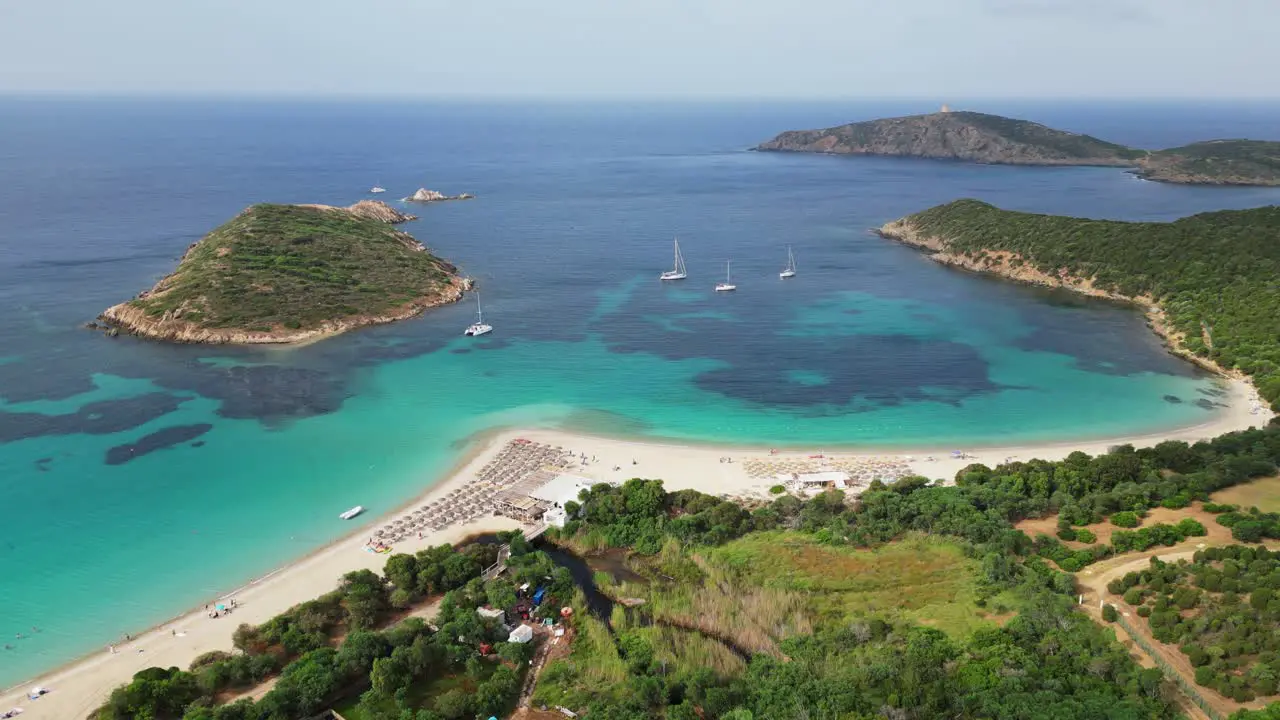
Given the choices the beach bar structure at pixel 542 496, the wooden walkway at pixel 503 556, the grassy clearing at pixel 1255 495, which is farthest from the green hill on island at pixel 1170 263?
the wooden walkway at pixel 503 556

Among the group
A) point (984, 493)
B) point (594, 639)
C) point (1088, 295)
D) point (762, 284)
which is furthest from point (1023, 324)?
point (594, 639)

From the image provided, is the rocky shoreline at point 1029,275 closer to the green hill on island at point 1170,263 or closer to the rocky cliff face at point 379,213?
the green hill on island at point 1170,263

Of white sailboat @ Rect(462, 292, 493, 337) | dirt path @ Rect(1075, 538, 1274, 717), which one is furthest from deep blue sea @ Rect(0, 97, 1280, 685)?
dirt path @ Rect(1075, 538, 1274, 717)

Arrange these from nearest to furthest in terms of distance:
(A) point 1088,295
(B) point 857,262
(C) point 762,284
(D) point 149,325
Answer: (D) point 149,325
(A) point 1088,295
(C) point 762,284
(B) point 857,262

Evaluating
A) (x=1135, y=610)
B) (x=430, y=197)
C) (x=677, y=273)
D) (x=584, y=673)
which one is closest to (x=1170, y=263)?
(x=677, y=273)

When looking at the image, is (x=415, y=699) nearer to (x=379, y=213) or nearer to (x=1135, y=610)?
(x=1135, y=610)

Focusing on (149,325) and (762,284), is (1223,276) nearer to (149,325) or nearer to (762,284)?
(762,284)

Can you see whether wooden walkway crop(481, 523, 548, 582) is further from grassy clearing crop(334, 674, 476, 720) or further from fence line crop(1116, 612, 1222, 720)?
fence line crop(1116, 612, 1222, 720)
